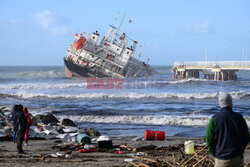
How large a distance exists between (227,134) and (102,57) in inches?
1988

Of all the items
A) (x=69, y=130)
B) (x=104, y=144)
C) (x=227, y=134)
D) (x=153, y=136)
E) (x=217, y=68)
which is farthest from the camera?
(x=217, y=68)

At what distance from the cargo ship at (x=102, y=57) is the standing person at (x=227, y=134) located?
4962 cm

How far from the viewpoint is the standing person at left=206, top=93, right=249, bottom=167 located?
391 centimetres

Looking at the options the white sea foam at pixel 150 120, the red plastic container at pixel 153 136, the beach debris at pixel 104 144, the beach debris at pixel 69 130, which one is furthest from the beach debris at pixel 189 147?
the white sea foam at pixel 150 120

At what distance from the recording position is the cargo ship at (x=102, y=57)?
53750 mm

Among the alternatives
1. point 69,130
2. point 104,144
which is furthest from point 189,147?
point 69,130

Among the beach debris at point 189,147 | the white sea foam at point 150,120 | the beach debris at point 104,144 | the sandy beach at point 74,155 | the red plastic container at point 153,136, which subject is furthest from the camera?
the white sea foam at point 150,120

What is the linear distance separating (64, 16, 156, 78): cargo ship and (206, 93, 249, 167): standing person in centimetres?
4962

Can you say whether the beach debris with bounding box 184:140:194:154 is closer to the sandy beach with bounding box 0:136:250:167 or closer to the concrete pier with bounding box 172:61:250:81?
the sandy beach with bounding box 0:136:250:167

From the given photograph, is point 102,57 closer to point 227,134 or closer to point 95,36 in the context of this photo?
point 95,36

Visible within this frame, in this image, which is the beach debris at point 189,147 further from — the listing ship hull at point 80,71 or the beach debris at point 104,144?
the listing ship hull at point 80,71

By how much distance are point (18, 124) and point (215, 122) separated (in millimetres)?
5802

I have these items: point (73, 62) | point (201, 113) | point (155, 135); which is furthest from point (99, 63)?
point (155, 135)

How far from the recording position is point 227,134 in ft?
12.8
